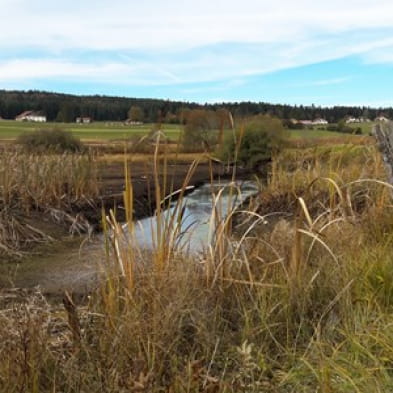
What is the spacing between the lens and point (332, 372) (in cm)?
215

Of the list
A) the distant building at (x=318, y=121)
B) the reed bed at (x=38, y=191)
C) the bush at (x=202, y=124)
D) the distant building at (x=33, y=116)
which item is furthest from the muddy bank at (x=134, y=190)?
the distant building at (x=33, y=116)

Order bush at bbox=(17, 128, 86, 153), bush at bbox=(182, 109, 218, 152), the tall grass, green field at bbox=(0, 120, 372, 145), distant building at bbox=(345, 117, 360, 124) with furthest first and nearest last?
1. bush at bbox=(17, 128, 86, 153)
2. distant building at bbox=(345, 117, 360, 124)
3. green field at bbox=(0, 120, 372, 145)
4. bush at bbox=(182, 109, 218, 152)
5. the tall grass

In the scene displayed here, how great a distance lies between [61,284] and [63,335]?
282 cm

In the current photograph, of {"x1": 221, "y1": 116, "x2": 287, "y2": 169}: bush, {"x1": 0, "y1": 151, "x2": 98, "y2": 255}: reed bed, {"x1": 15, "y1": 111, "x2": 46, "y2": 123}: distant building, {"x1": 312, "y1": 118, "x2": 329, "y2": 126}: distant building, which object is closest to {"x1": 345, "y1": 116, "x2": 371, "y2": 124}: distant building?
{"x1": 312, "y1": 118, "x2": 329, "y2": 126}: distant building

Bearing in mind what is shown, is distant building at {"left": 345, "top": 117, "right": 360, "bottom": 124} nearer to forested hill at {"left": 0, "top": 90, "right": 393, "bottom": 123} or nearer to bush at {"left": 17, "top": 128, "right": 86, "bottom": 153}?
forested hill at {"left": 0, "top": 90, "right": 393, "bottom": 123}

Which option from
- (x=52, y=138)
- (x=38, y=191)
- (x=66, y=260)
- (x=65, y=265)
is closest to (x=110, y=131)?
(x=52, y=138)

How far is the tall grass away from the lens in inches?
88.7

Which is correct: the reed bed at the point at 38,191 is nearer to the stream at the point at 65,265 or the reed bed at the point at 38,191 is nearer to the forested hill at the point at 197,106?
the stream at the point at 65,265

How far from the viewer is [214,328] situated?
9.02 feet

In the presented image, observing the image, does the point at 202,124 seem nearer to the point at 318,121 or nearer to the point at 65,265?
the point at 65,265

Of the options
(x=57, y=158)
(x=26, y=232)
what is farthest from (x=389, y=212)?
(x=57, y=158)

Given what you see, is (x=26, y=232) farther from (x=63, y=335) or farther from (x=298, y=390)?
(x=298, y=390)

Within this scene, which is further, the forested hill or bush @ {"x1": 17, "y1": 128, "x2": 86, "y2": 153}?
bush @ {"x1": 17, "y1": 128, "x2": 86, "y2": 153}

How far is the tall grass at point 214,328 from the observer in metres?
2.25
